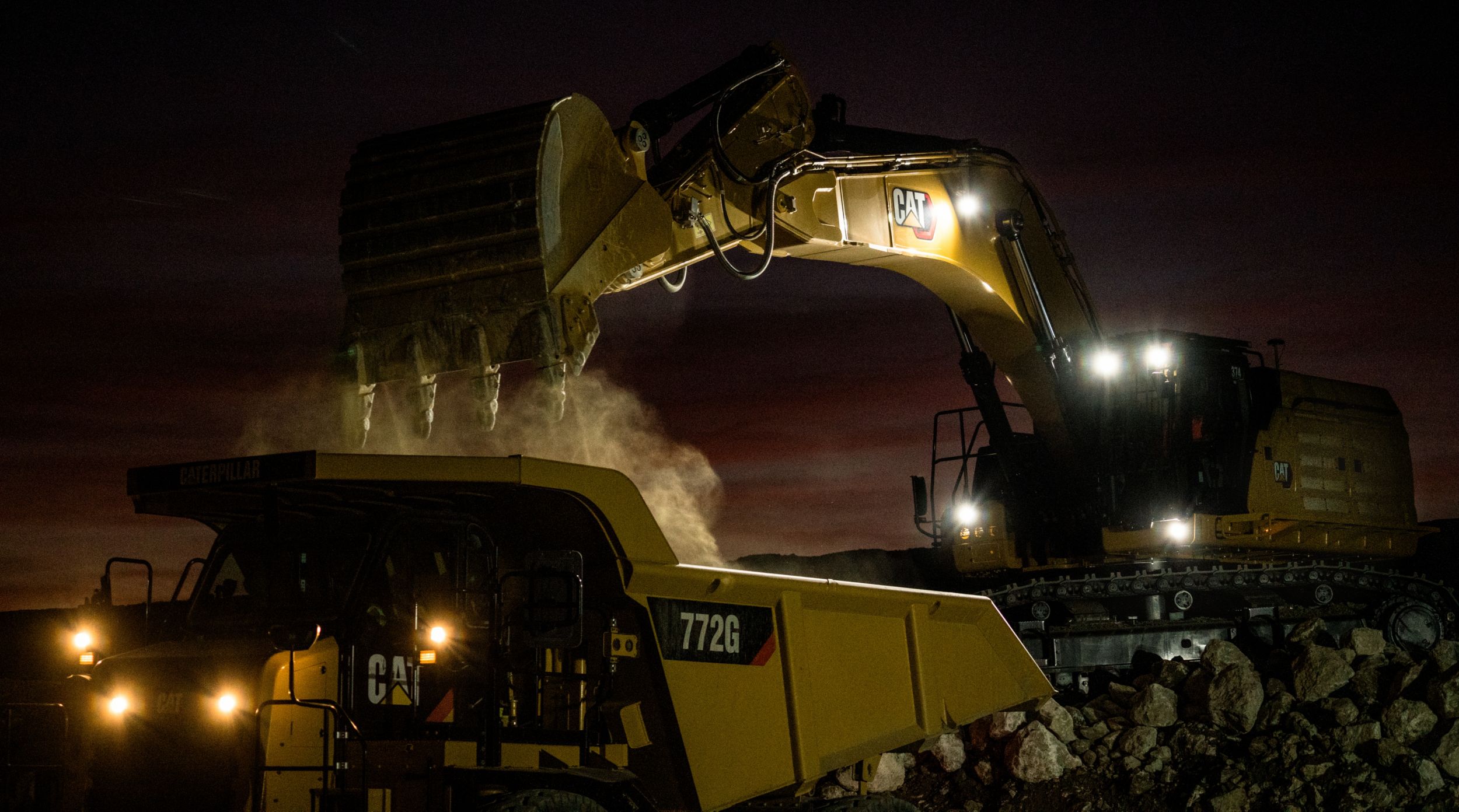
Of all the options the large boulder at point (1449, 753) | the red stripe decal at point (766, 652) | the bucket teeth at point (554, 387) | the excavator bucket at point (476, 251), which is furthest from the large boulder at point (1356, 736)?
the bucket teeth at point (554, 387)

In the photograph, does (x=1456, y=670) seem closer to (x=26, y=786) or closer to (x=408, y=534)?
(x=408, y=534)

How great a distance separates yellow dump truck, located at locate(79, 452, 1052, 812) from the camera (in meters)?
5.96

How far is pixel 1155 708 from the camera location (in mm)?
13008

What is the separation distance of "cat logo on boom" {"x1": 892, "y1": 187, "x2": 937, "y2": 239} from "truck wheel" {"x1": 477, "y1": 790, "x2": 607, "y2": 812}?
21.4ft

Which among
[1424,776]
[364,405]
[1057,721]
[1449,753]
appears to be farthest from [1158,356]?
[364,405]

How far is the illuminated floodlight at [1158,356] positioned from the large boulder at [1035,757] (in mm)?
4238

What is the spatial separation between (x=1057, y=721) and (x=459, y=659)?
7758mm

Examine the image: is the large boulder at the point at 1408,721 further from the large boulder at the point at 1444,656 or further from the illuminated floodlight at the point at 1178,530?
the illuminated floodlight at the point at 1178,530

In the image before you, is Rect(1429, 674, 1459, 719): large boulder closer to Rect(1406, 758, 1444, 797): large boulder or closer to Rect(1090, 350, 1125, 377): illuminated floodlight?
Rect(1406, 758, 1444, 797): large boulder

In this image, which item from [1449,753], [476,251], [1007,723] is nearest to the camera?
[476,251]

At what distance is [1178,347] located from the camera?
47.8ft

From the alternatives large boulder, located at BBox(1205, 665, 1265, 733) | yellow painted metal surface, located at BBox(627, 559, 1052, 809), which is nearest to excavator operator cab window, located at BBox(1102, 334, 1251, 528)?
large boulder, located at BBox(1205, 665, 1265, 733)

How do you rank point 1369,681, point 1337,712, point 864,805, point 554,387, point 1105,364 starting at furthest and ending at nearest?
1. point 1105,364
2. point 1369,681
3. point 1337,712
4. point 864,805
5. point 554,387

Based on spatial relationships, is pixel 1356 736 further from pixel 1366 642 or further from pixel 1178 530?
pixel 1178 530
